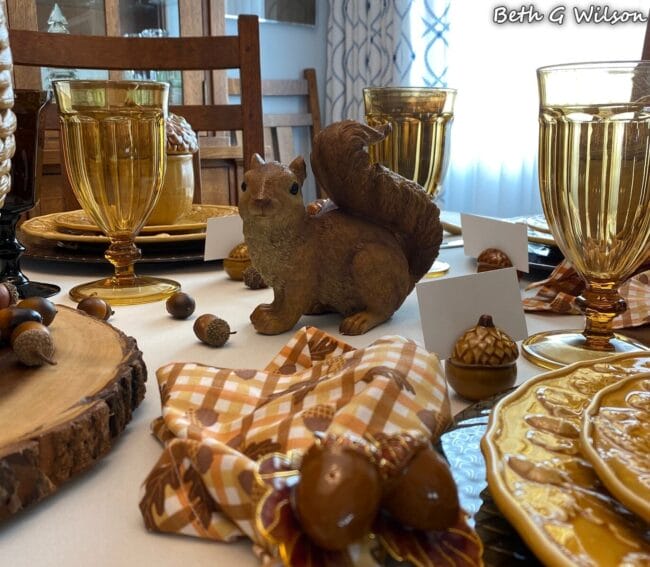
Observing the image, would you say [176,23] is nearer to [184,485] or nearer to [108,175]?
[108,175]

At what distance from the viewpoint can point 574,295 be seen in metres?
0.88

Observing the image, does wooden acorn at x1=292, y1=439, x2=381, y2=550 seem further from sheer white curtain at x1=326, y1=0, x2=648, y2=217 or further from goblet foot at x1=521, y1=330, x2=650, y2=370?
sheer white curtain at x1=326, y1=0, x2=648, y2=217

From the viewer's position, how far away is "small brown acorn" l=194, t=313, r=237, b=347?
0.74 meters

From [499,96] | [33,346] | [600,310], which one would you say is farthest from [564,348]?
[499,96]

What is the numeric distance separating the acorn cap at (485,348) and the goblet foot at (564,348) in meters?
0.11

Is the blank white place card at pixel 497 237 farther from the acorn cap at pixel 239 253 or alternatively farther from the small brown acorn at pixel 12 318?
the small brown acorn at pixel 12 318

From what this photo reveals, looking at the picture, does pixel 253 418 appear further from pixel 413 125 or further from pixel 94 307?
pixel 413 125

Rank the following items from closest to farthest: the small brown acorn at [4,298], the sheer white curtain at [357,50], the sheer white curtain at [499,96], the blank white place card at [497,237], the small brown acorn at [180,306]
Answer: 1. the small brown acorn at [4,298]
2. the small brown acorn at [180,306]
3. the blank white place card at [497,237]
4. the sheer white curtain at [499,96]
5. the sheer white curtain at [357,50]

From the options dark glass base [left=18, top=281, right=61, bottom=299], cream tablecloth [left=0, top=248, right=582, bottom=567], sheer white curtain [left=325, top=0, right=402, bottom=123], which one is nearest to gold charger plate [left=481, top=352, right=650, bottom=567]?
cream tablecloth [left=0, top=248, right=582, bottom=567]

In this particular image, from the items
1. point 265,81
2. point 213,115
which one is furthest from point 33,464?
point 265,81

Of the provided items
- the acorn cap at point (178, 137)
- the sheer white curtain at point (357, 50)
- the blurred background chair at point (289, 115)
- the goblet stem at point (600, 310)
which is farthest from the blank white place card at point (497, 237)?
the sheer white curtain at point (357, 50)

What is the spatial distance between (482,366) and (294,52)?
3086mm

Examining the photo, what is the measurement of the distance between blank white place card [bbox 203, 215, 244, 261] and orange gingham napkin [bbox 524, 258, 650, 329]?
0.44 meters

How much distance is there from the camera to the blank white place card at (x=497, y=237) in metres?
0.96
